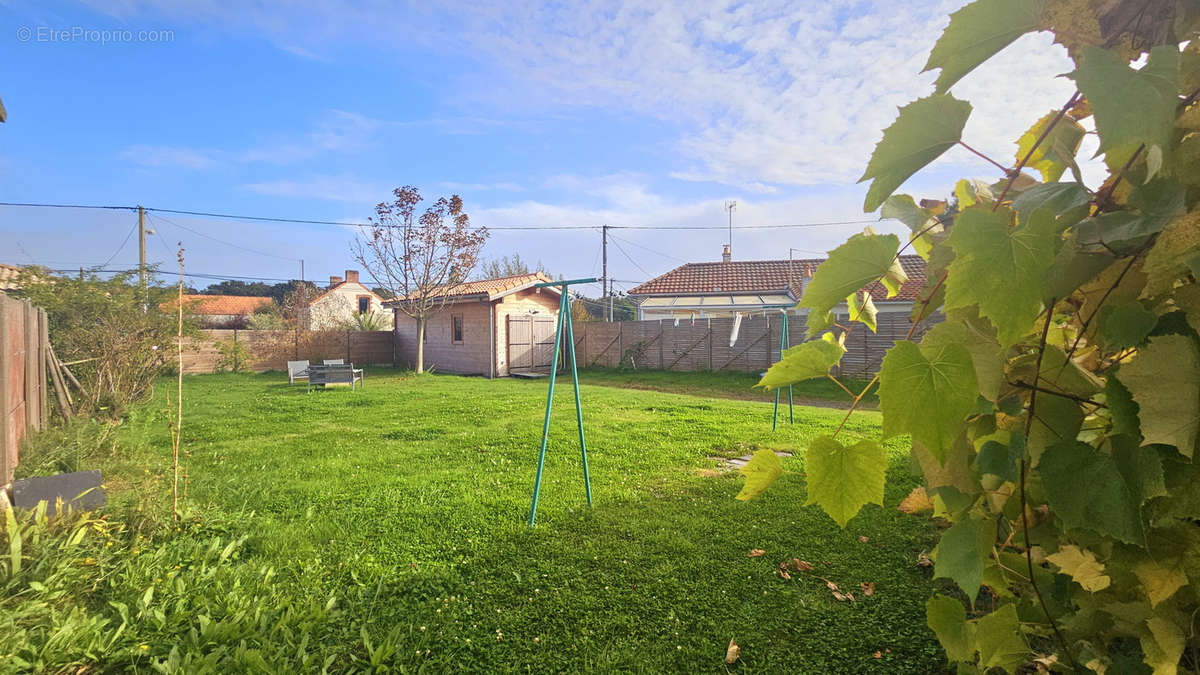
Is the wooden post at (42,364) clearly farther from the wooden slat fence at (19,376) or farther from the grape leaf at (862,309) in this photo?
the grape leaf at (862,309)

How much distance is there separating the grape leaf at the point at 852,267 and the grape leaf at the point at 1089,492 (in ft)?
0.59

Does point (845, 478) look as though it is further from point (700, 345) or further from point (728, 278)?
point (728, 278)

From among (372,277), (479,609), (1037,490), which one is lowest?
(479,609)

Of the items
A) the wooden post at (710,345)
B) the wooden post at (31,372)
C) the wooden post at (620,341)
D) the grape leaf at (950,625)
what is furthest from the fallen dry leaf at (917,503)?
the wooden post at (620,341)

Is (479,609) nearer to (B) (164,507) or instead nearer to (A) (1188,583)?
(B) (164,507)

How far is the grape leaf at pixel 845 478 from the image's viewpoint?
0.51 meters

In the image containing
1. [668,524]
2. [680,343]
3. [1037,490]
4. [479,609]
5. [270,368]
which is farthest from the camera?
[270,368]

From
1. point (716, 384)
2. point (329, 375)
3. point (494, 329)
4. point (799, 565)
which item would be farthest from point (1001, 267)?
point (494, 329)

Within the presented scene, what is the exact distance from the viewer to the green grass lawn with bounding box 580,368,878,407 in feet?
41.3

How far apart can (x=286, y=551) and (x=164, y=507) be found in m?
0.99

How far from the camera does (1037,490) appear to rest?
0.50m

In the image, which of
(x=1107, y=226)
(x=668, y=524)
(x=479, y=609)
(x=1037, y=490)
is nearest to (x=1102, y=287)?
(x=1107, y=226)

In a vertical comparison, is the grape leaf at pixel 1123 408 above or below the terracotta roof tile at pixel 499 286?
below

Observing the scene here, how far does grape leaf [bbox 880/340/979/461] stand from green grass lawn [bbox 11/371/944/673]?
1.88 m
